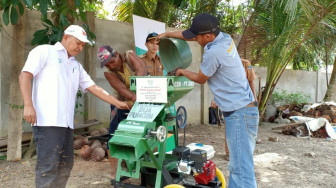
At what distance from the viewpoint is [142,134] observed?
90.3 inches

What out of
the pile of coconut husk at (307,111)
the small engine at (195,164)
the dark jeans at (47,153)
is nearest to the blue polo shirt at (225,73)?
the small engine at (195,164)

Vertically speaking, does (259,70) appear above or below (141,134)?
above

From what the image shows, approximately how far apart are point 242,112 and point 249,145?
269mm

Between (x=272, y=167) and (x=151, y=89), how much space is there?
2617mm

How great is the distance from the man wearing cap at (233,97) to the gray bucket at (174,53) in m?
0.54

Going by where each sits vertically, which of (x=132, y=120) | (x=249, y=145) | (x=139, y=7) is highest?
(x=139, y=7)

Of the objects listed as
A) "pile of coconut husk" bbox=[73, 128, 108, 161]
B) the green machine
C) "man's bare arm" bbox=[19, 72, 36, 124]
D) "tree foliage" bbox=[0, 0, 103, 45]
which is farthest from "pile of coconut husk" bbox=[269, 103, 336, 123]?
"man's bare arm" bbox=[19, 72, 36, 124]

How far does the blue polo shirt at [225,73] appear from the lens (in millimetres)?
2230

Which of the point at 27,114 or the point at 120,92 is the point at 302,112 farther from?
the point at 27,114

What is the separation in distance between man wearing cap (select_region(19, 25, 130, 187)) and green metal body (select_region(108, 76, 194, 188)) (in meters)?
0.47

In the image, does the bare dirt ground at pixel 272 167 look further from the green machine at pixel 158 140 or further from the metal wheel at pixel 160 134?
the metal wheel at pixel 160 134

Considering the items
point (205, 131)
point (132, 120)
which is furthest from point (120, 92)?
point (205, 131)

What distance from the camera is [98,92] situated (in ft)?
9.46

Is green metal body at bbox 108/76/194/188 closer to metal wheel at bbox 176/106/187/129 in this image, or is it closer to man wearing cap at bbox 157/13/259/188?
metal wheel at bbox 176/106/187/129
